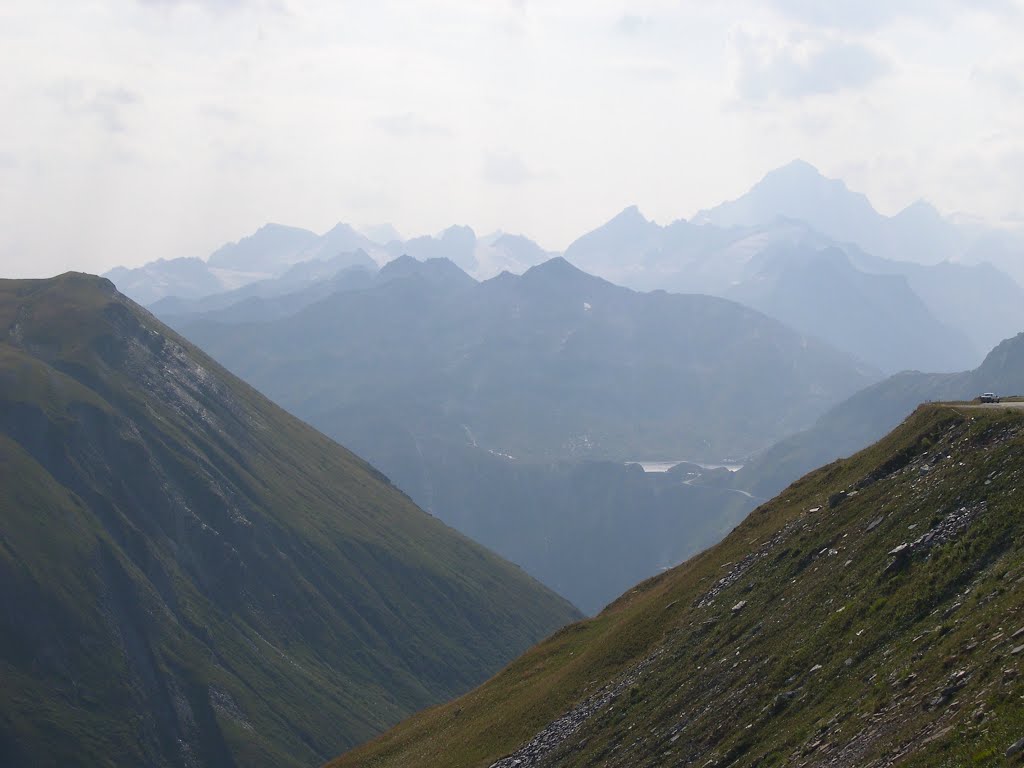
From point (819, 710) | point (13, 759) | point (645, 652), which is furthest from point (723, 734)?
point (13, 759)

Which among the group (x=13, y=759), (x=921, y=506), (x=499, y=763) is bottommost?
(x=499, y=763)

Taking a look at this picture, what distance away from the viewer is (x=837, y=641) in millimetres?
43094

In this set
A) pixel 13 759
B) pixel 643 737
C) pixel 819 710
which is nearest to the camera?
pixel 819 710

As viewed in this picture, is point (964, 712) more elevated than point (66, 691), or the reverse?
point (66, 691)

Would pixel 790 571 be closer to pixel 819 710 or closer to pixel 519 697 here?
pixel 819 710

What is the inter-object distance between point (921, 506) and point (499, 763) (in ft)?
107

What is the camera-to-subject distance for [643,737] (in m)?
52.0

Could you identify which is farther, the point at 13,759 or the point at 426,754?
the point at 13,759

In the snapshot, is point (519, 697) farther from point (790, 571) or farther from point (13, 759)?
point (13, 759)

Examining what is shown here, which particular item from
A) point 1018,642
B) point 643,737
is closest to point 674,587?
point 643,737

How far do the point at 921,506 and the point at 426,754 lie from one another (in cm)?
4692

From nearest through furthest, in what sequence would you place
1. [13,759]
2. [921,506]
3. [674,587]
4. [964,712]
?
[964,712], [921,506], [674,587], [13,759]

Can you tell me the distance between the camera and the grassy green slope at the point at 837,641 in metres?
32.3

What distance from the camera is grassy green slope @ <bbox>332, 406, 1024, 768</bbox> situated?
1272 inches
